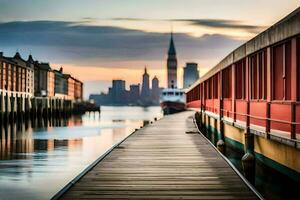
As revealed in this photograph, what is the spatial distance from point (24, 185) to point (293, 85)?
1168 centimetres

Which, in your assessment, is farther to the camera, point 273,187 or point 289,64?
point 273,187

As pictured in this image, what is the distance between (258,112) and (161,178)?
7864mm

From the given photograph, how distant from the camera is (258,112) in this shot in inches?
824

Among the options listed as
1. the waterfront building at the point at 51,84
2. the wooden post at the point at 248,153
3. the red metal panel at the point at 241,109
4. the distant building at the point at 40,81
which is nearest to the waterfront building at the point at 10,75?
the distant building at the point at 40,81

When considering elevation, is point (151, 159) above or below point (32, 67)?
below

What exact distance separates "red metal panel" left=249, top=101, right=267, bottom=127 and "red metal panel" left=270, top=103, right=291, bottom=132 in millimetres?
699

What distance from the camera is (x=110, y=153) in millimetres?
20766

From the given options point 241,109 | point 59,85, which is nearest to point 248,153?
point 241,109

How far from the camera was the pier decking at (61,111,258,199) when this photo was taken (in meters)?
12.0

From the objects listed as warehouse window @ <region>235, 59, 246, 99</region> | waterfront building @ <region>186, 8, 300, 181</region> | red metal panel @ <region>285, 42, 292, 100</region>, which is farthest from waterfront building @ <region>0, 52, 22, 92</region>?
red metal panel @ <region>285, 42, 292, 100</region>

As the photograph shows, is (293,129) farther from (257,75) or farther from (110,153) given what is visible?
(110,153)

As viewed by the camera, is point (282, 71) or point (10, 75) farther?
point (10, 75)

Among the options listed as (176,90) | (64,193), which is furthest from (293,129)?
(176,90)

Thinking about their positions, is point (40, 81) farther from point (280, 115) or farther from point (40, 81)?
point (280, 115)
